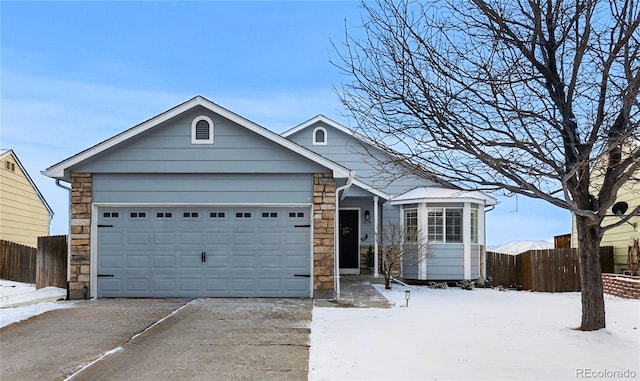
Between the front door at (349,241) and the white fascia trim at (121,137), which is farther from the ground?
the white fascia trim at (121,137)

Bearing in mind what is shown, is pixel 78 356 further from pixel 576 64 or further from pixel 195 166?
pixel 576 64

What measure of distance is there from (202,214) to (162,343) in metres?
4.80

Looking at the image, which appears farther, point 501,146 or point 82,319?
point 82,319

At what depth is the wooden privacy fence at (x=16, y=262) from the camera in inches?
691

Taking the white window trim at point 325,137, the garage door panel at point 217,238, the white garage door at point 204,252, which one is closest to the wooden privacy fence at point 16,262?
the white garage door at point 204,252

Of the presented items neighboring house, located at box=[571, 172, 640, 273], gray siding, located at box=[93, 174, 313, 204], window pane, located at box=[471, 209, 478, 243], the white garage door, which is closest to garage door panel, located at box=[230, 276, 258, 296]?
the white garage door

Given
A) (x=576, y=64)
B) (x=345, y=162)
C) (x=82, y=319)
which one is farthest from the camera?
(x=345, y=162)

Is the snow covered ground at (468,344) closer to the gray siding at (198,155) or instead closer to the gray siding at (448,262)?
the gray siding at (198,155)

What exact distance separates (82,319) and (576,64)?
342 inches

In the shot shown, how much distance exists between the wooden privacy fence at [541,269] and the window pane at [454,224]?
2287 mm

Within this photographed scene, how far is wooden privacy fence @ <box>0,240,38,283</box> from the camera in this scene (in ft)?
57.6

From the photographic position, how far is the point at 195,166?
1231 centimetres

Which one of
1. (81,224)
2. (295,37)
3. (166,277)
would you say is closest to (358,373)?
(295,37)

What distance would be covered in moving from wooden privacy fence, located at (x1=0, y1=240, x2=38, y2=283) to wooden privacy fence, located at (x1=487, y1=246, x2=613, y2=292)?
46.8 ft
